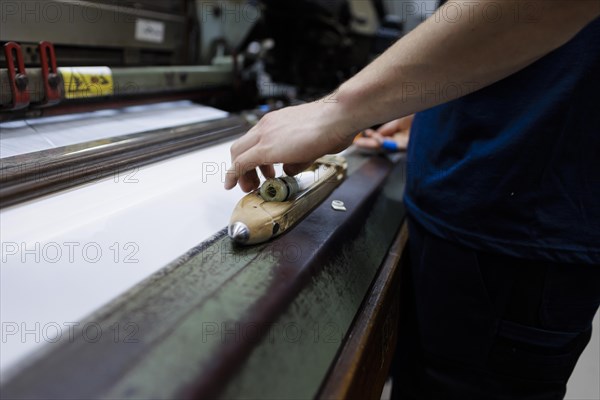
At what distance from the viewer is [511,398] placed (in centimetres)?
81

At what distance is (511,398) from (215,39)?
60.0 inches

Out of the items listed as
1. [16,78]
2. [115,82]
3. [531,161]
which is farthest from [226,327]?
[115,82]

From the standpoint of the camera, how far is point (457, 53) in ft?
1.59

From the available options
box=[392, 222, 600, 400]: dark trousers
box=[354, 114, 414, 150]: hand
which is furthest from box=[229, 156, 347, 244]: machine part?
box=[354, 114, 414, 150]: hand

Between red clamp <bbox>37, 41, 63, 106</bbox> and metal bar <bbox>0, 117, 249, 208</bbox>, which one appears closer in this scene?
metal bar <bbox>0, 117, 249, 208</bbox>

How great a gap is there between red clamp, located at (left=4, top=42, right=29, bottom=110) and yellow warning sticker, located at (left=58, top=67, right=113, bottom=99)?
0.09 meters

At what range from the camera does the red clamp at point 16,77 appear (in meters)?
0.77

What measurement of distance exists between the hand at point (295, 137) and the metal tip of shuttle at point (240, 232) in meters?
0.12

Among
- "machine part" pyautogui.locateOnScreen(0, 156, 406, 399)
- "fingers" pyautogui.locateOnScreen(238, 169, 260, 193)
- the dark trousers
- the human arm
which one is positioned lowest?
the dark trousers

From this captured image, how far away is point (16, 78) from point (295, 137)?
59 cm

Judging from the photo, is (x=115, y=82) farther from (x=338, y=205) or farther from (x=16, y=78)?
(x=338, y=205)

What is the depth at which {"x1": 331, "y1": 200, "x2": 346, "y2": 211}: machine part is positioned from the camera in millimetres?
790

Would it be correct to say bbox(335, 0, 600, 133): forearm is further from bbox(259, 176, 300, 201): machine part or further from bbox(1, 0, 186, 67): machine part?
bbox(1, 0, 186, 67): machine part

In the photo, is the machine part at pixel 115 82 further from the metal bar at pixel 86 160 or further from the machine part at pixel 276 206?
the machine part at pixel 276 206
